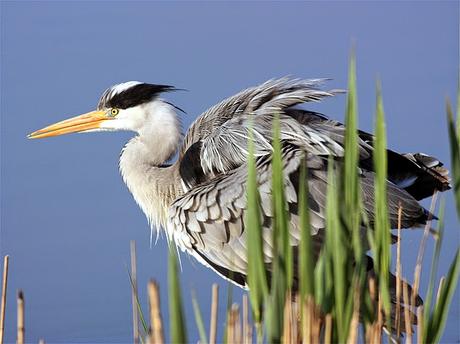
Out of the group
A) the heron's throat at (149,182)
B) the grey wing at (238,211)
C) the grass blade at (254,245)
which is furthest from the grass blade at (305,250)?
the heron's throat at (149,182)

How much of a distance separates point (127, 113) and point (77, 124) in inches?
12.9

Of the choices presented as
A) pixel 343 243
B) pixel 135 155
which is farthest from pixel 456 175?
pixel 135 155

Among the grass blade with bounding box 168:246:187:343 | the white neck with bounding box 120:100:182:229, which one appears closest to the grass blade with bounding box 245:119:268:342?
the grass blade with bounding box 168:246:187:343

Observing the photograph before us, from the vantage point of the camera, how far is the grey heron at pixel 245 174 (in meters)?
3.69

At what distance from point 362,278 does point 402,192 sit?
1784 mm

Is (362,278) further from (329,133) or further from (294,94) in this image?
(294,94)

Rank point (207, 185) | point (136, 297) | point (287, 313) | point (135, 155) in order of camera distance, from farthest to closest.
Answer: point (135, 155), point (207, 185), point (136, 297), point (287, 313)

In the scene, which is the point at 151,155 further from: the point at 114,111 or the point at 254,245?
the point at 254,245

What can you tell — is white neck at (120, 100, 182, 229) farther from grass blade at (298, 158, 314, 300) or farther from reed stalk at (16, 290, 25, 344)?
grass blade at (298, 158, 314, 300)

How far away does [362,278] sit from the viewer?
2.01 meters

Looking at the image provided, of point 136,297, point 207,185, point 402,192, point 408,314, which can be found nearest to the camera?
point 408,314

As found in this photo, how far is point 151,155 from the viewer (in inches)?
186

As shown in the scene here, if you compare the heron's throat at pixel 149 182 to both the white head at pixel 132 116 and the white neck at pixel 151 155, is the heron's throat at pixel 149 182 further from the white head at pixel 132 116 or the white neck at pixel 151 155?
the white head at pixel 132 116

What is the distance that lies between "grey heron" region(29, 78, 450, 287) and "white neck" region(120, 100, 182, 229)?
0.04 feet
